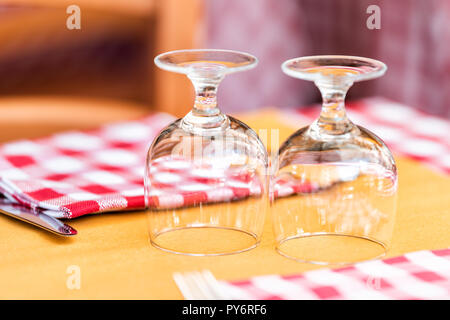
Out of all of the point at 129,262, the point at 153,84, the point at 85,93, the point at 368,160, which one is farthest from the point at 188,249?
the point at 85,93

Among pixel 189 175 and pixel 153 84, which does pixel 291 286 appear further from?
pixel 153 84

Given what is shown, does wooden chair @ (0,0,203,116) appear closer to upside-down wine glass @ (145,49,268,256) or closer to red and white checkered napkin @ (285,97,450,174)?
red and white checkered napkin @ (285,97,450,174)

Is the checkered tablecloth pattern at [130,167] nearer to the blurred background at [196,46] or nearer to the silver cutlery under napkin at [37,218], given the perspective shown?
the silver cutlery under napkin at [37,218]

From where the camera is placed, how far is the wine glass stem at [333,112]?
71 cm

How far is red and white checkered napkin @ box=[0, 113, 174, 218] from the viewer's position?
86cm

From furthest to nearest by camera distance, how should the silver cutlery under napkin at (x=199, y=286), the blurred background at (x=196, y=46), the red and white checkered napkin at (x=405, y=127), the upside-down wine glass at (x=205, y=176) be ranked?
the blurred background at (x=196, y=46) < the red and white checkered napkin at (x=405, y=127) < the upside-down wine glass at (x=205, y=176) < the silver cutlery under napkin at (x=199, y=286)

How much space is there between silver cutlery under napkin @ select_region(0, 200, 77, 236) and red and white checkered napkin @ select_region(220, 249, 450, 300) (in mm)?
201

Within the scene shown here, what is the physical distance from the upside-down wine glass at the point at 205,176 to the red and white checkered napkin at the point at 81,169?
0.24 feet

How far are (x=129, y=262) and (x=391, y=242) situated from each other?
0.87ft

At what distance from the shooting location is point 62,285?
2.23 ft

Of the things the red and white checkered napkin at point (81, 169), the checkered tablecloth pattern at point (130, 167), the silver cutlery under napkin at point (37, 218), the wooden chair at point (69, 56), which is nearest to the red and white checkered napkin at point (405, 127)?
the checkered tablecloth pattern at point (130, 167)

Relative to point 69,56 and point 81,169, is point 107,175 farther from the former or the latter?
point 69,56

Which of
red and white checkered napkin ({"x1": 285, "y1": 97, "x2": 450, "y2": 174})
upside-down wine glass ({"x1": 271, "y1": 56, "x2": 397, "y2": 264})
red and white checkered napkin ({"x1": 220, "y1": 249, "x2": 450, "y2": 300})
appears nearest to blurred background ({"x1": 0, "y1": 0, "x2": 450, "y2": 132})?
red and white checkered napkin ({"x1": 285, "y1": 97, "x2": 450, "y2": 174})
